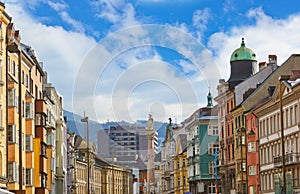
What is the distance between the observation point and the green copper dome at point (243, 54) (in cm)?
11981

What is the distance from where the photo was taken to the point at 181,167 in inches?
→ 6516

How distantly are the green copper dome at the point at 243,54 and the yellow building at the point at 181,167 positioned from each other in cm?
4594

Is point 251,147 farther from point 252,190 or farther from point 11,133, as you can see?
point 11,133

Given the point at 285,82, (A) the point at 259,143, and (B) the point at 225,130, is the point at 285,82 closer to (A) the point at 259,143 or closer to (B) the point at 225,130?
(A) the point at 259,143

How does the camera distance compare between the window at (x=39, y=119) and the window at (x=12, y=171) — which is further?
the window at (x=39, y=119)

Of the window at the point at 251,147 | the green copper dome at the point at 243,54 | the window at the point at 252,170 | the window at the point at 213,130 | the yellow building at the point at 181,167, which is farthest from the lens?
the yellow building at the point at 181,167

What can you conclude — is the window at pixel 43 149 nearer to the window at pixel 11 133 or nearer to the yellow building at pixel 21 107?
the yellow building at pixel 21 107

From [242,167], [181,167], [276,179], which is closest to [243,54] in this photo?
[242,167]

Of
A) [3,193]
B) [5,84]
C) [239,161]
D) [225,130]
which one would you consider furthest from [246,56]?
[3,193]

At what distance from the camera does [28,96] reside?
249 ft

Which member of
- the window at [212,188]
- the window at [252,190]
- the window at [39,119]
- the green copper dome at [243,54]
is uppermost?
the green copper dome at [243,54]

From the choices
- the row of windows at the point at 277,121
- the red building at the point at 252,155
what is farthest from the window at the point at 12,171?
the red building at the point at 252,155

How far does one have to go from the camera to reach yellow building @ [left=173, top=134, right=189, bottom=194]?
163350 millimetres

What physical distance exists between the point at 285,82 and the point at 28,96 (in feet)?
85.6
